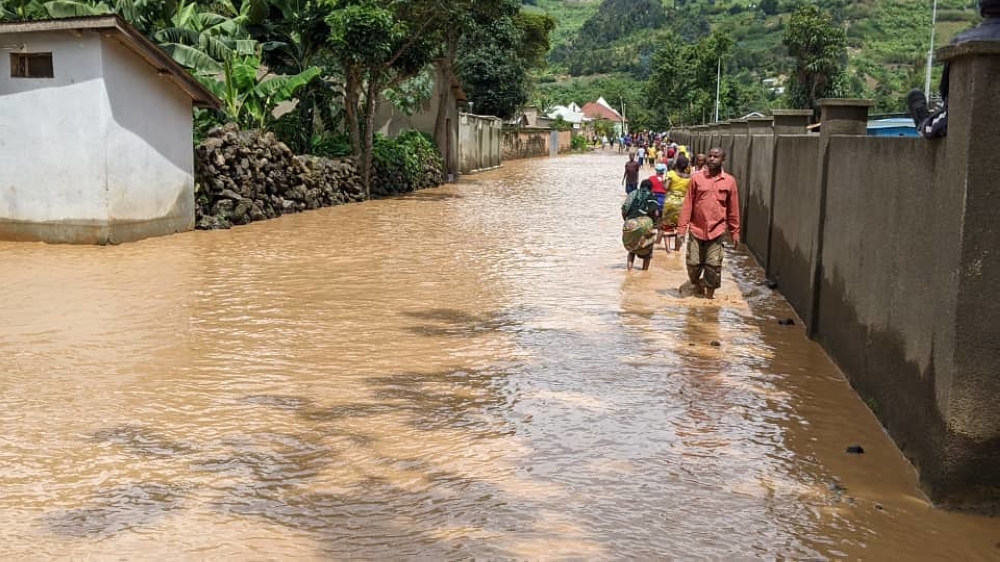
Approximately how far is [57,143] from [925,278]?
567 inches

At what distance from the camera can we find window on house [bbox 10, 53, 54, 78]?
53.6 ft

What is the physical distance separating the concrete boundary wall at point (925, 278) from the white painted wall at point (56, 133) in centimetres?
1169

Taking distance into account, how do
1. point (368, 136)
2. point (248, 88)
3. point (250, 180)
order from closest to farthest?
point (250, 180)
point (248, 88)
point (368, 136)

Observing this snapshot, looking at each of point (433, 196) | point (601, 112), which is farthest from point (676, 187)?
point (601, 112)

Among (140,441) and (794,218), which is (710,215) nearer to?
(794,218)

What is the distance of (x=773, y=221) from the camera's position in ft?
42.8

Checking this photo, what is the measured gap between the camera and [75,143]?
16.0 meters

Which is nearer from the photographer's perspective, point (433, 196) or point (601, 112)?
point (433, 196)

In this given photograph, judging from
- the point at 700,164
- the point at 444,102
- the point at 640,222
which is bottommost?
the point at 640,222

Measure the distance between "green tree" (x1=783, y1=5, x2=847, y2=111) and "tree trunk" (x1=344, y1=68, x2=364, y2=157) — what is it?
39.6m

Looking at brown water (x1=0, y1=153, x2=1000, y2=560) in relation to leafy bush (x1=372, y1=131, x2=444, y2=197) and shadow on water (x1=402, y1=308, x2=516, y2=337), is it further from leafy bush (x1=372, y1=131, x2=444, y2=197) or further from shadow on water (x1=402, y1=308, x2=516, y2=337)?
leafy bush (x1=372, y1=131, x2=444, y2=197)

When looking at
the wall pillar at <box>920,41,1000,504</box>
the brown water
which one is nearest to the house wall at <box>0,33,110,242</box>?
the brown water

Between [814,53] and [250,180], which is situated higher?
[814,53]

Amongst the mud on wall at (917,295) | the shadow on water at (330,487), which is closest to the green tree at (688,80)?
the mud on wall at (917,295)
